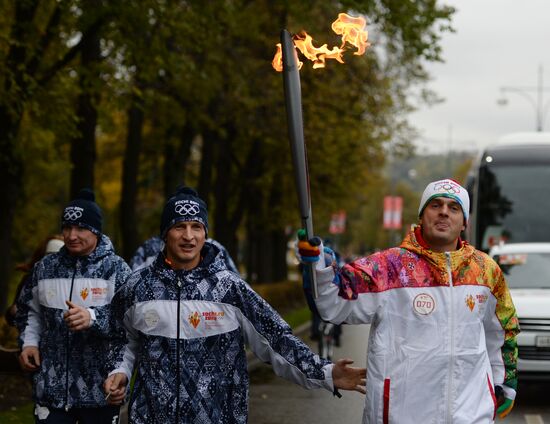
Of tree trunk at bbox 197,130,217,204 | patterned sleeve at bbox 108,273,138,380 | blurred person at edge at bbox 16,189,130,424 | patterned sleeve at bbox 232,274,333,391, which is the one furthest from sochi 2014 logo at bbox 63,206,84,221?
tree trunk at bbox 197,130,217,204

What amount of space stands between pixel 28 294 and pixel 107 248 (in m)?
0.51

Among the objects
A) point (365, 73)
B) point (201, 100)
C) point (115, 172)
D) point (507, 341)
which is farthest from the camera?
point (115, 172)

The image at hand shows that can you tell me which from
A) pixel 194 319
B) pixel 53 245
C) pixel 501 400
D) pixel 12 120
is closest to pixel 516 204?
pixel 12 120

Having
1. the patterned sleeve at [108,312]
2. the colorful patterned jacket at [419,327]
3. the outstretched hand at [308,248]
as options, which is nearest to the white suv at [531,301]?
the patterned sleeve at [108,312]

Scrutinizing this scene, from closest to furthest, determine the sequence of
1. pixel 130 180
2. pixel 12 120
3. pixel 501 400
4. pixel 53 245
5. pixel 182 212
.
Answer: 1. pixel 182 212
2. pixel 501 400
3. pixel 53 245
4. pixel 12 120
5. pixel 130 180

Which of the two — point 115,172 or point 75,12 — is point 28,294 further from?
point 115,172

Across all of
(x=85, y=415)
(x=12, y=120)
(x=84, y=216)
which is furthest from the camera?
(x=12, y=120)

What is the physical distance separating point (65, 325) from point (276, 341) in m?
1.67

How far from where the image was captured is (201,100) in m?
19.3

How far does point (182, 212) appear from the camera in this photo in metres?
4.86

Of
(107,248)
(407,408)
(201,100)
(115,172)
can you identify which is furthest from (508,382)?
(115,172)

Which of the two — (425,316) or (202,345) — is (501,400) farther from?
(202,345)

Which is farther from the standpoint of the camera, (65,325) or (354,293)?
(65,325)

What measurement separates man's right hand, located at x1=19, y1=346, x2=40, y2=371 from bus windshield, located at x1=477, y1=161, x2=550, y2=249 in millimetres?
13808
